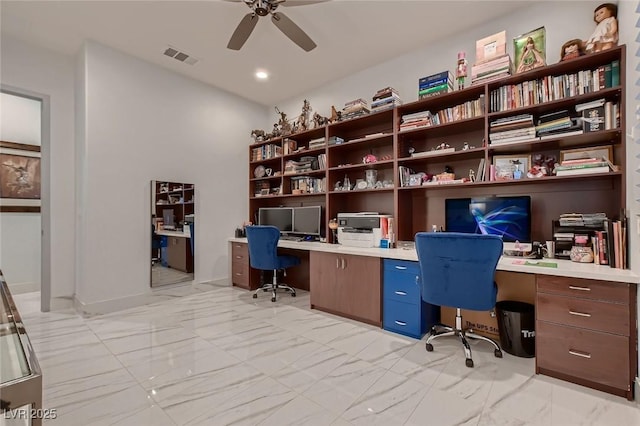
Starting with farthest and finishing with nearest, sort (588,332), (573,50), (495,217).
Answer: (495,217), (573,50), (588,332)

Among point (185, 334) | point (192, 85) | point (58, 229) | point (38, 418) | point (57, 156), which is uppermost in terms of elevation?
point (192, 85)

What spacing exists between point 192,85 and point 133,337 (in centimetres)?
329

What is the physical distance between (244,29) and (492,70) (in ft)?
7.15

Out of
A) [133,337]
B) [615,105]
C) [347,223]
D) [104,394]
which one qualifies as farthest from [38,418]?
[615,105]

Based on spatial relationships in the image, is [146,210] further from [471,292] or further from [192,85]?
[471,292]

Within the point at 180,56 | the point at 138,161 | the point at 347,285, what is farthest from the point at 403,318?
the point at 180,56

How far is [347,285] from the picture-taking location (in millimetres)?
2980

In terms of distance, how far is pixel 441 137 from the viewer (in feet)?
10.1

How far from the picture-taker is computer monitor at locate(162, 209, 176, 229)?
12.4 feet

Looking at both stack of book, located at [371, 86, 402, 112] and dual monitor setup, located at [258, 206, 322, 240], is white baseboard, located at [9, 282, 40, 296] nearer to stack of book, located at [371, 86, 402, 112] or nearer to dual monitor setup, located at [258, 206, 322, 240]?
→ dual monitor setup, located at [258, 206, 322, 240]

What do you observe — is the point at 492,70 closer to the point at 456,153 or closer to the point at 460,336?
the point at 456,153

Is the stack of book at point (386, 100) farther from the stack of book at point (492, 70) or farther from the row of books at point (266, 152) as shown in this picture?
the row of books at point (266, 152)

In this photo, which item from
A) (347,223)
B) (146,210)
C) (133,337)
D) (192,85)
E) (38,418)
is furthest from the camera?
(192,85)

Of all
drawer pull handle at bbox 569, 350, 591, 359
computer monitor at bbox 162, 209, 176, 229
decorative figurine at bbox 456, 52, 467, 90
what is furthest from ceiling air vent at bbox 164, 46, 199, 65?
drawer pull handle at bbox 569, 350, 591, 359
